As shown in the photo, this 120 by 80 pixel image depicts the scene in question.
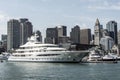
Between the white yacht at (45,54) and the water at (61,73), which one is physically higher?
the white yacht at (45,54)

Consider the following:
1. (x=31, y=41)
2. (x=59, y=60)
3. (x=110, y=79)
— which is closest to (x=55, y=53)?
(x=59, y=60)

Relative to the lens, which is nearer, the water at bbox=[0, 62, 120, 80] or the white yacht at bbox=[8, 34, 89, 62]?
the water at bbox=[0, 62, 120, 80]

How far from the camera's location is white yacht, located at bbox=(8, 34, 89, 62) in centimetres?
16175

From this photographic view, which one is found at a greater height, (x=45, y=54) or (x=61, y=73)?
(x=45, y=54)

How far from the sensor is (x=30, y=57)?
179 meters

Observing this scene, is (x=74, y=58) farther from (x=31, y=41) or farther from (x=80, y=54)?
(x=31, y=41)

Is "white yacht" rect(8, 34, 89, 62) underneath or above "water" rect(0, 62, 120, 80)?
above

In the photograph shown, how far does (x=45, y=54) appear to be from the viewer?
168 m

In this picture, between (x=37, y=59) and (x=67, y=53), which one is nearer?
(x=67, y=53)

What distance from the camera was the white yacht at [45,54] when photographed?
162 m

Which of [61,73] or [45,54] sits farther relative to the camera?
[45,54]

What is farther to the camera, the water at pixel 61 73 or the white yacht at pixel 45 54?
the white yacht at pixel 45 54

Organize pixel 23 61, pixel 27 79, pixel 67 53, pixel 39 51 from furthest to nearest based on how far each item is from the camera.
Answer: pixel 23 61 → pixel 39 51 → pixel 67 53 → pixel 27 79

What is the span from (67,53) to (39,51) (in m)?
18.1
